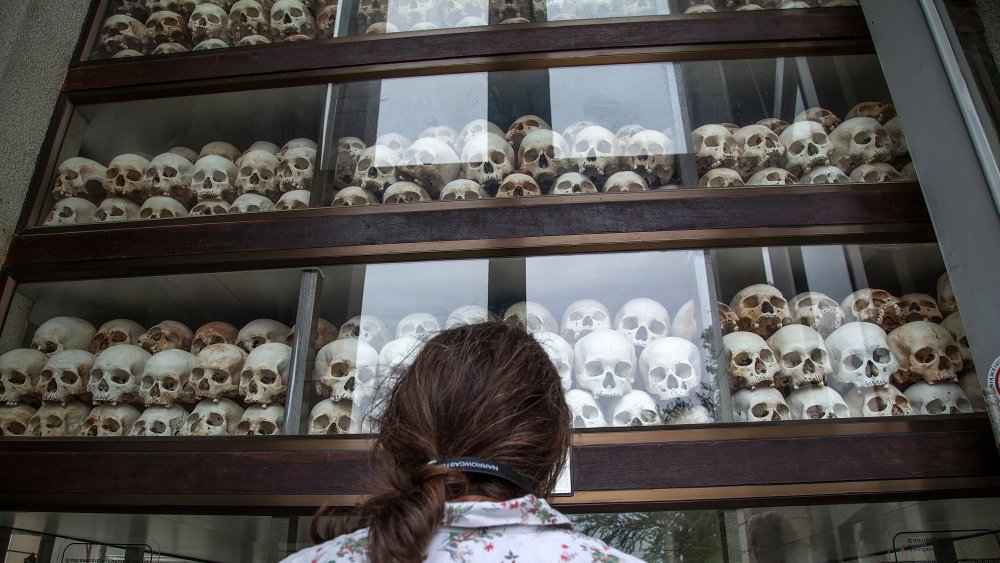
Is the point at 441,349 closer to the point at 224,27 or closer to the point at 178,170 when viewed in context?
the point at 178,170

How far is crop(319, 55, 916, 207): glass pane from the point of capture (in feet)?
9.18

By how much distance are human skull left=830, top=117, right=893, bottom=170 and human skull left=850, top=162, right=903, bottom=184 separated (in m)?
0.03

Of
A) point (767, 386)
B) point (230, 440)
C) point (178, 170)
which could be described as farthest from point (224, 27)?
point (767, 386)

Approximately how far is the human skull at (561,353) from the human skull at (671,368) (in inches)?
9.1

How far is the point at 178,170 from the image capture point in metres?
3.11

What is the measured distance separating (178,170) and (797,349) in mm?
2392

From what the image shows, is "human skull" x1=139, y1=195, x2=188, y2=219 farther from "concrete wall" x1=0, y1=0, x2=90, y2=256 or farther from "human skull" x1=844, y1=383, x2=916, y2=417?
"human skull" x1=844, y1=383, x2=916, y2=417

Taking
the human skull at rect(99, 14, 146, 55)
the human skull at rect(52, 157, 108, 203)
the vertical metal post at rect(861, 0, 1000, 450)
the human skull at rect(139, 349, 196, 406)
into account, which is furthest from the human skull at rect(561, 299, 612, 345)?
the human skull at rect(99, 14, 146, 55)

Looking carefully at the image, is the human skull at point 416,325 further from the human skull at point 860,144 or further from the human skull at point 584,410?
the human skull at point 860,144

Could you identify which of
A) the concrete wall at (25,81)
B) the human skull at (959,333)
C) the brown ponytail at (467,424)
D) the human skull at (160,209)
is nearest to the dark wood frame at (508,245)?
the concrete wall at (25,81)

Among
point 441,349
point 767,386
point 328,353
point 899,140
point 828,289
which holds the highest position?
point 899,140

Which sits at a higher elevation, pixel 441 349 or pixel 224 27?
pixel 224 27

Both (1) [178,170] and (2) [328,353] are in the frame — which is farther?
(1) [178,170]

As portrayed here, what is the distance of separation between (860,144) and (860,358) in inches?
32.1
